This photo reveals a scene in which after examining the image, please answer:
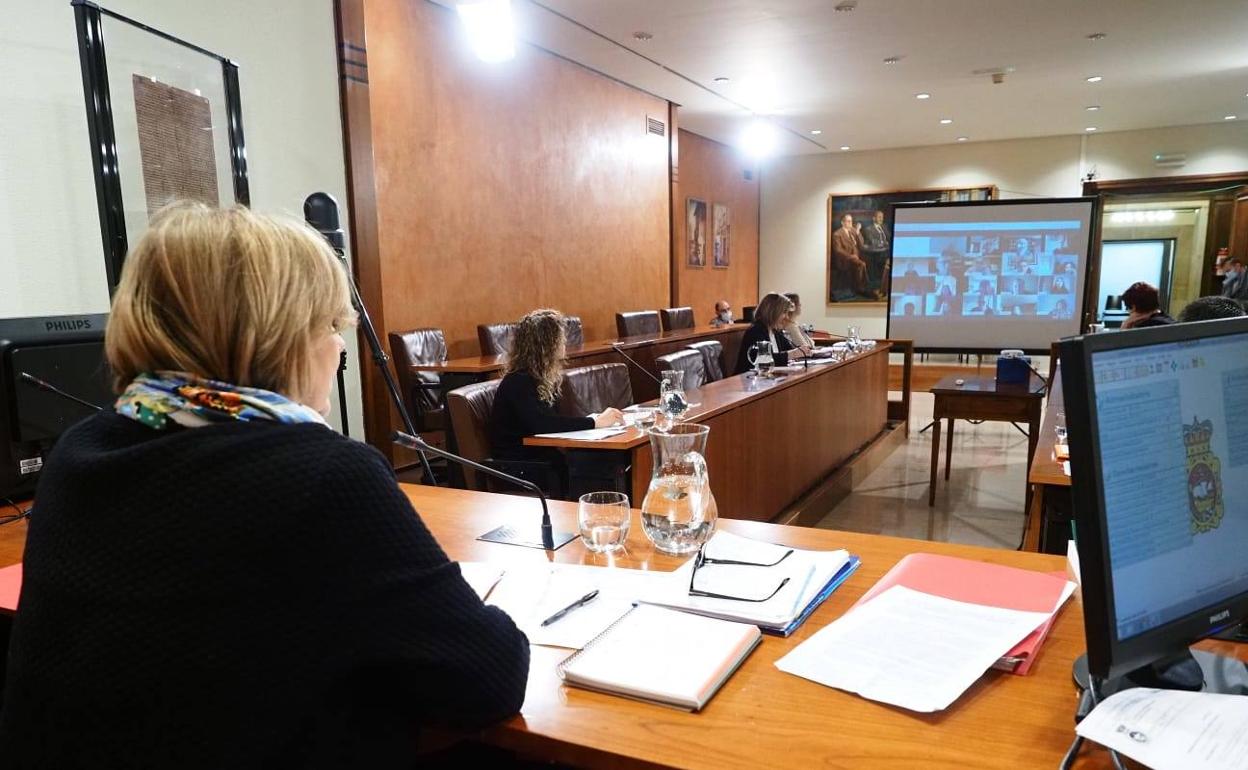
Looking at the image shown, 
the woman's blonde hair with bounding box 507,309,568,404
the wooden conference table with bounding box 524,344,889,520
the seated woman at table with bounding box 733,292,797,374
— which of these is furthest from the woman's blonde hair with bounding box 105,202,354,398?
the seated woman at table with bounding box 733,292,797,374

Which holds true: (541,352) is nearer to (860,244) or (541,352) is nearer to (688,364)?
(688,364)

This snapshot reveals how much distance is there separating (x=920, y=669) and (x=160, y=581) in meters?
0.81

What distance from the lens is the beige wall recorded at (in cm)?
923

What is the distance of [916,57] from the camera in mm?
6273

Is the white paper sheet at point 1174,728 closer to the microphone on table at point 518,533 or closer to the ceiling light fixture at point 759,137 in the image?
the microphone on table at point 518,533

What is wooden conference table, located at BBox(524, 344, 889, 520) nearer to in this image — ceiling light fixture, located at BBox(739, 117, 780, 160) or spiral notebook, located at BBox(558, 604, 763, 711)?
spiral notebook, located at BBox(558, 604, 763, 711)

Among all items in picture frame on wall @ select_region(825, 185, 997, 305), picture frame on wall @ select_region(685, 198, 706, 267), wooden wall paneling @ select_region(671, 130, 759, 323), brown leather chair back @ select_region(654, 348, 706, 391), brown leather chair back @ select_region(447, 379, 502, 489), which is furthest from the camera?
picture frame on wall @ select_region(825, 185, 997, 305)

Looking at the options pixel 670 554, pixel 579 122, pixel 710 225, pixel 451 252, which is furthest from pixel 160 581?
pixel 710 225

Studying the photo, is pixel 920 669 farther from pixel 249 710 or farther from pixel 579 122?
pixel 579 122

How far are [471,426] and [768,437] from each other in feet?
4.70

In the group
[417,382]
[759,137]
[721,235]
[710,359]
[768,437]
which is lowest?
[768,437]

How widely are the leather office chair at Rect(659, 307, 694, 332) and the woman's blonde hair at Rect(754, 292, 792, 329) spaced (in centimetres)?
224

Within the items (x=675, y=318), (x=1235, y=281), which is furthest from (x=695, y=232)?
(x=1235, y=281)

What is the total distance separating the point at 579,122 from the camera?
21.6ft
